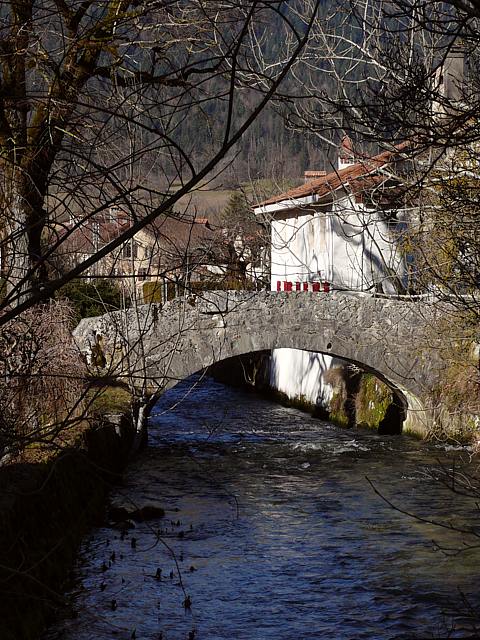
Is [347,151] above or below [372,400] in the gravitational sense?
above

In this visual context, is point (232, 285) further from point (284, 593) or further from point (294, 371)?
point (284, 593)

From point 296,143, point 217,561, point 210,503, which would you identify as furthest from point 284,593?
point 296,143

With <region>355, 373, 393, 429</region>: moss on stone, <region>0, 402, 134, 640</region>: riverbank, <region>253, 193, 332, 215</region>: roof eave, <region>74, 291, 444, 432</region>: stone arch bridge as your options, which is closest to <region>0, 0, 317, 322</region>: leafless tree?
<region>0, 402, 134, 640</region>: riverbank

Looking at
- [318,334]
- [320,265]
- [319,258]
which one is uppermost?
[319,258]

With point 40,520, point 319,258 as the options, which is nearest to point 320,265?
point 319,258

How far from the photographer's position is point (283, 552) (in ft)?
30.5

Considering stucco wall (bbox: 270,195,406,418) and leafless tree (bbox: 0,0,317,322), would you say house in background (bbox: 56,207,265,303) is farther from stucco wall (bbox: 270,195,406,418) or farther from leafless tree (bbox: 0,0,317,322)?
stucco wall (bbox: 270,195,406,418)

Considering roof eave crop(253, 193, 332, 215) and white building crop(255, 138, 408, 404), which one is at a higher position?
roof eave crop(253, 193, 332, 215)

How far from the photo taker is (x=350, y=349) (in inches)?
586

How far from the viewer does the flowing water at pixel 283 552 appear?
7230 millimetres

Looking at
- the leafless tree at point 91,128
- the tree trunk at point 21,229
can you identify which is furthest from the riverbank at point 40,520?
the leafless tree at point 91,128

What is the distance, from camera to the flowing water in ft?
23.7

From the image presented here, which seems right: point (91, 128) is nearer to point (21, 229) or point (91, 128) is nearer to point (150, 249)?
point (150, 249)

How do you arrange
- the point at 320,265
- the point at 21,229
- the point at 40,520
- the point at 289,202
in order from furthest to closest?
the point at 320,265 < the point at 289,202 < the point at 40,520 < the point at 21,229
